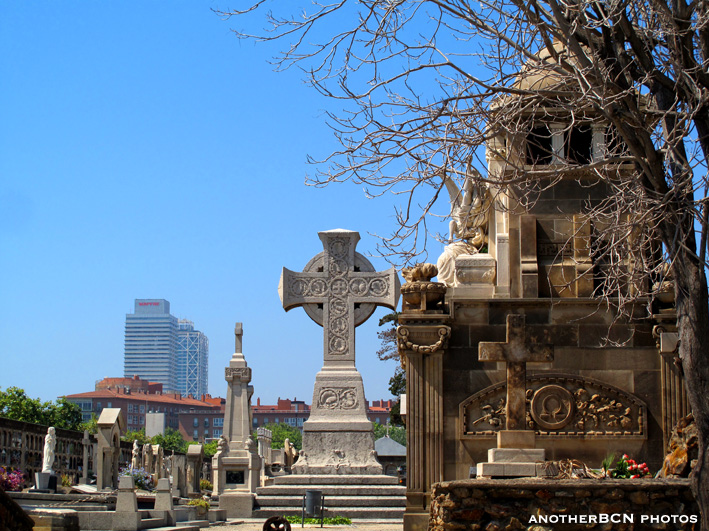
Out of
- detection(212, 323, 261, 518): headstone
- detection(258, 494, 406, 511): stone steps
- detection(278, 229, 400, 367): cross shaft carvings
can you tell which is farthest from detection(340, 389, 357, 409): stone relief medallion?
detection(212, 323, 261, 518): headstone

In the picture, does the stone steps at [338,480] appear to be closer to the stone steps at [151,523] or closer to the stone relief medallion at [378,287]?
the stone steps at [151,523]

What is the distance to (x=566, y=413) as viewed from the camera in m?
13.2

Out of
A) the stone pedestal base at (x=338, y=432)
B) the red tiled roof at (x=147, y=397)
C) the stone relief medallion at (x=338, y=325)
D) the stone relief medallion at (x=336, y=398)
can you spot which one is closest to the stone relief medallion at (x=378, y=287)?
the stone relief medallion at (x=338, y=325)

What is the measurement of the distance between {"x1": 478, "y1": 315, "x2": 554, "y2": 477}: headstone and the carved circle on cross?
9.84 metres

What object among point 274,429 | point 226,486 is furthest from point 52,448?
point 274,429

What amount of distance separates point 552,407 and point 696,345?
197 inches

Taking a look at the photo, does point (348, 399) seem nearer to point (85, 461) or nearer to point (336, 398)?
point (336, 398)

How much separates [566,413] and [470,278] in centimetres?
303

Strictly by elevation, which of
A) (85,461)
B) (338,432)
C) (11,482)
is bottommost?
(85,461)

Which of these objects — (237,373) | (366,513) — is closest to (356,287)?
(366,513)

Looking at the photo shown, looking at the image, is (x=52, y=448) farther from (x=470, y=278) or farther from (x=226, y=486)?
(x=470, y=278)

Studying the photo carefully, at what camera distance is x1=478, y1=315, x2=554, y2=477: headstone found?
34.0 feet

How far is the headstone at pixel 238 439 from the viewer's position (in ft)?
81.8

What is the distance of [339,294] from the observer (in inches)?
818
